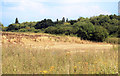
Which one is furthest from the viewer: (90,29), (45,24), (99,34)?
(45,24)

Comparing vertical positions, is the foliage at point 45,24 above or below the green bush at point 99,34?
above

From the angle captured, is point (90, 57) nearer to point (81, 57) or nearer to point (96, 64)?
point (81, 57)

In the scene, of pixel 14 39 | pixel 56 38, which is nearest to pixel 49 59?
pixel 14 39

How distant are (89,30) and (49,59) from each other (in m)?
13.7

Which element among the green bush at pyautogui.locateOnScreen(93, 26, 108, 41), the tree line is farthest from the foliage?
the green bush at pyautogui.locateOnScreen(93, 26, 108, 41)

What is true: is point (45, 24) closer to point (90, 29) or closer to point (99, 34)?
point (90, 29)

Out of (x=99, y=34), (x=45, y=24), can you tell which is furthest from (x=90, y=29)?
(x=45, y=24)

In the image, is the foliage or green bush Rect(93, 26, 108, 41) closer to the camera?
green bush Rect(93, 26, 108, 41)

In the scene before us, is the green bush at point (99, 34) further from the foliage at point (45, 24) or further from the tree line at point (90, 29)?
the foliage at point (45, 24)

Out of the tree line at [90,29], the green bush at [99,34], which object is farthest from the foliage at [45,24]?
the green bush at [99,34]

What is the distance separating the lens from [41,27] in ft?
74.1

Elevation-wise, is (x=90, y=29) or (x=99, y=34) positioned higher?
(x=90, y=29)

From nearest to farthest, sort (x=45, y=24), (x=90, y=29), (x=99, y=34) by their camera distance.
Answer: (x=99, y=34) < (x=90, y=29) < (x=45, y=24)

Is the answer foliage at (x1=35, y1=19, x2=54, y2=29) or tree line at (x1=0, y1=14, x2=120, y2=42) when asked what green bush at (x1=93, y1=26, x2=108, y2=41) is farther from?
foliage at (x1=35, y1=19, x2=54, y2=29)
